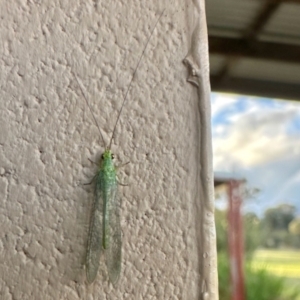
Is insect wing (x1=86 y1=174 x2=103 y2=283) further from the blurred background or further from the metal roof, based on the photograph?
the metal roof

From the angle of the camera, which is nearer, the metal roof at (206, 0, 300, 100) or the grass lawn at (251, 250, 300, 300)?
the grass lawn at (251, 250, 300, 300)

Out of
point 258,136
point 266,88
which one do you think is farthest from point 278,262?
point 266,88

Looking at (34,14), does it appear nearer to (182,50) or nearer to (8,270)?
(182,50)

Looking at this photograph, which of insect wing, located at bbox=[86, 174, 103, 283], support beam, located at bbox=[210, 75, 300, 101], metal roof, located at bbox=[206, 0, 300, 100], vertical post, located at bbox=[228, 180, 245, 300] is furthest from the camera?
support beam, located at bbox=[210, 75, 300, 101]

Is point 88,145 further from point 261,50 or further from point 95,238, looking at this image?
point 261,50

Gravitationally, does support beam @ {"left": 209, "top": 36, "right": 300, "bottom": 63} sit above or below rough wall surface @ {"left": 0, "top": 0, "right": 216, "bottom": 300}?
above

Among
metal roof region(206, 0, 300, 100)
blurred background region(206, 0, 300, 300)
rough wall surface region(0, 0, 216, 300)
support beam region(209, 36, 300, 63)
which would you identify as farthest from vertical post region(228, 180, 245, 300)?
rough wall surface region(0, 0, 216, 300)

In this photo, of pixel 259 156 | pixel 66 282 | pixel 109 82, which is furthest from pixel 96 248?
pixel 259 156

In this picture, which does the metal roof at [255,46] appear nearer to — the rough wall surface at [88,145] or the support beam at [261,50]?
the support beam at [261,50]

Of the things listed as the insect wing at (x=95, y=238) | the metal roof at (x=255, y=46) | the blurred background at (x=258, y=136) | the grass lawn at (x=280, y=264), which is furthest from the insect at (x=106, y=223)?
the metal roof at (x=255, y=46)
